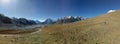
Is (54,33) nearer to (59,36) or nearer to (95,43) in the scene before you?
(59,36)

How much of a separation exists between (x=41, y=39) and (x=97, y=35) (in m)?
10.5

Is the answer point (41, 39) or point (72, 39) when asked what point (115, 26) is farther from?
point (41, 39)

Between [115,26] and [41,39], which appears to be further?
[115,26]

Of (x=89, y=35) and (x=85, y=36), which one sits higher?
(x=89, y=35)

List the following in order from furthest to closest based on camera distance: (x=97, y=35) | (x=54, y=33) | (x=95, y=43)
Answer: (x=54, y=33)
(x=97, y=35)
(x=95, y=43)

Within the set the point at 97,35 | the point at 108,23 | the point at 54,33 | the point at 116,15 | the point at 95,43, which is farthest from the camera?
the point at 116,15

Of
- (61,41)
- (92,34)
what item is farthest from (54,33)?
(92,34)

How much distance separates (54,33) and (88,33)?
6835 millimetres

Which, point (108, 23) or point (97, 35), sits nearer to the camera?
point (97, 35)

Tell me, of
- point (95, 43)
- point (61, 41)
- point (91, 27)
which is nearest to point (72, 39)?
point (61, 41)

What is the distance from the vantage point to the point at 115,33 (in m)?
36.2

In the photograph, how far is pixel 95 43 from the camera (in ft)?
107

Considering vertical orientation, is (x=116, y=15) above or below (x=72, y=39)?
above

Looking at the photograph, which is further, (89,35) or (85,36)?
(89,35)
